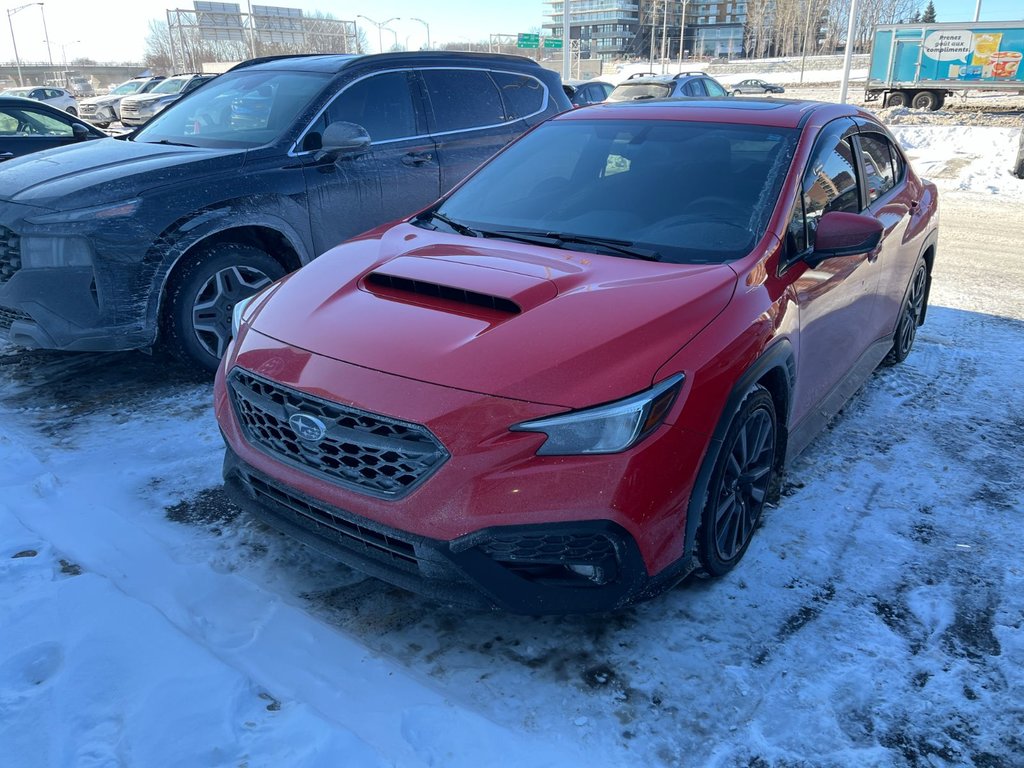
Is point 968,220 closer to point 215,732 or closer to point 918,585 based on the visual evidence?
point 918,585

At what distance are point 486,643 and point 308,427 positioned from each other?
960 mm

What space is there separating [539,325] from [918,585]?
1.83 m

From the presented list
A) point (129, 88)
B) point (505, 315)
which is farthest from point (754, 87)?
point (505, 315)

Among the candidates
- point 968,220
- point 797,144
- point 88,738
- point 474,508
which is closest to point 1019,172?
point 968,220

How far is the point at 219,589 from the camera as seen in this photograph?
9.46 feet

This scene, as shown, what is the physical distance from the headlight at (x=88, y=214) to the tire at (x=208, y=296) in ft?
1.46

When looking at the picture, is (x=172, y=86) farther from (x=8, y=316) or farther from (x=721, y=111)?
(x=721, y=111)

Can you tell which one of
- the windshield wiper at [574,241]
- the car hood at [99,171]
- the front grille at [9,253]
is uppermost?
the car hood at [99,171]

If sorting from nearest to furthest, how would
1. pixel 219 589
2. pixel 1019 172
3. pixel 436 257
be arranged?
1. pixel 219 589
2. pixel 436 257
3. pixel 1019 172

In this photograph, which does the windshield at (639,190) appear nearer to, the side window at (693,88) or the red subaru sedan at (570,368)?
the red subaru sedan at (570,368)

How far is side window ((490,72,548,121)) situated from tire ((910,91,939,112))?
31.3 metres

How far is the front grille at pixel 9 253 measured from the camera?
420 cm

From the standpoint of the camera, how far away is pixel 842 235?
10.3 feet

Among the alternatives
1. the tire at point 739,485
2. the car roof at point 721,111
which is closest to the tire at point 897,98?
the car roof at point 721,111
